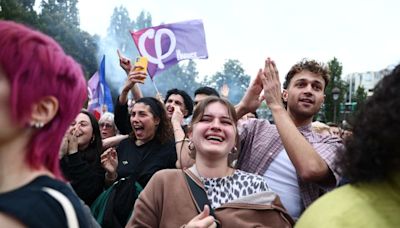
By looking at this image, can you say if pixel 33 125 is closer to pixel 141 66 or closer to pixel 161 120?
pixel 161 120

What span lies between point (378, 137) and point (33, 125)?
892 millimetres

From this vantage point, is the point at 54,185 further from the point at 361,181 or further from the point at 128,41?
the point at 128,41

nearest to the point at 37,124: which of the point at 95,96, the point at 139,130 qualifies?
the point at 139,130

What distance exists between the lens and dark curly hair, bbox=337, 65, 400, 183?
1188 mm

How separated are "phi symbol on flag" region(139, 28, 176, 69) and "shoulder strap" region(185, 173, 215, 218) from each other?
4291 mm

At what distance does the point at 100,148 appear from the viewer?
4.02 meters

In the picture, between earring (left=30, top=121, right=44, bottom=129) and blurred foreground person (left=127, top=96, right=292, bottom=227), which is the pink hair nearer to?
earring (left=30, top=121, right=44, bottom=129)

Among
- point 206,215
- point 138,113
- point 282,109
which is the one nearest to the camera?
point 206,215

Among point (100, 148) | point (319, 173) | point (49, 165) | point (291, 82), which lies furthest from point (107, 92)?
point (49, 165)

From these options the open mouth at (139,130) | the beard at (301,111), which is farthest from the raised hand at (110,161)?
the beard at (301,111)

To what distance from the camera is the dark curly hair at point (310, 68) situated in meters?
3.10

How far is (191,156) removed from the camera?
292 centimetres

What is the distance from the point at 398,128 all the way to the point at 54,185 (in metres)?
0.89

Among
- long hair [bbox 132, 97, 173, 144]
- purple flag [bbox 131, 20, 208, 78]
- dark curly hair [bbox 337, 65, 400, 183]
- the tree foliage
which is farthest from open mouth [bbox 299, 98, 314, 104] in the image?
the tree foliage
